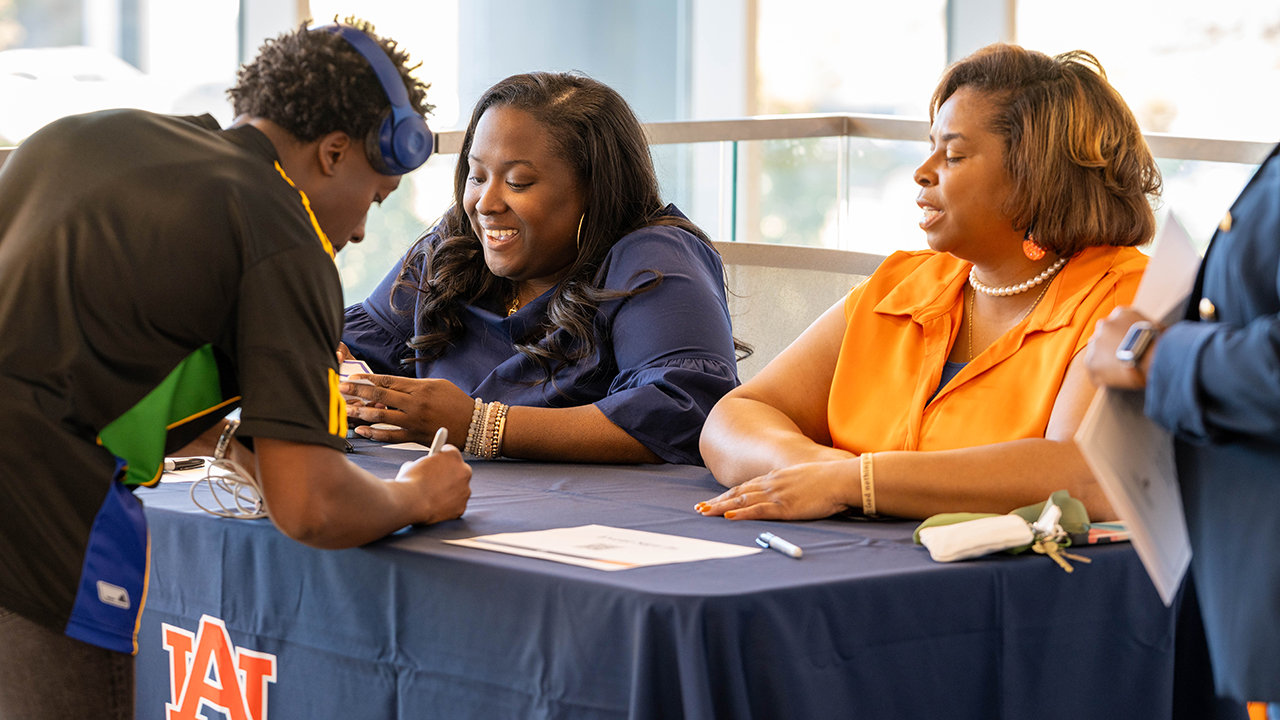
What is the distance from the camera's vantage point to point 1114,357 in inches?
45.2

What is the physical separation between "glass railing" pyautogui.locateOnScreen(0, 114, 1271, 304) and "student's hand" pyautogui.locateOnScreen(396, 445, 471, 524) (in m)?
1.44

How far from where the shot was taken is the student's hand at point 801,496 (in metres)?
1.62

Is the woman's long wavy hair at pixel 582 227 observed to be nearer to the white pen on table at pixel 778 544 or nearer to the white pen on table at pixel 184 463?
the white pen on table at pixel 184 463

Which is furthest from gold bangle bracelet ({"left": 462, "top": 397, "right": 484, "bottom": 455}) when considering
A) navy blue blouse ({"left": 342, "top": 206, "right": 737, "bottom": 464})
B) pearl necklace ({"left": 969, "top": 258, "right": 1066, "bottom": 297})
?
pearl necklace ({"left": 969, "top": 258, "right": 1066, "bottom": 297})

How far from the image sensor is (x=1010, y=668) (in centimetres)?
139

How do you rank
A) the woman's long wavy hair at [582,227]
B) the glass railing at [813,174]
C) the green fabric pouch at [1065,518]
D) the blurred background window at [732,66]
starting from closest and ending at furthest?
1. the green fabric pouch at [1065,518]
2. the woman's long wavy hair at [582,227]
3. the glass railing at [813,174]
4. the blurred background window at [732,66]

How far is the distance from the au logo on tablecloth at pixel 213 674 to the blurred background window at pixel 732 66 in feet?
8.42

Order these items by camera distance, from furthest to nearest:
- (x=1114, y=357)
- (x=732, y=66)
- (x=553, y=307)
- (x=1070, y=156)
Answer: (x=732, y=66) < (x=553, y=307) < (x=1070, y=156) < (x=1114, y=357)

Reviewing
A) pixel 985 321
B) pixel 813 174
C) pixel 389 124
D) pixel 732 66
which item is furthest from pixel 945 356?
pixel 732 66

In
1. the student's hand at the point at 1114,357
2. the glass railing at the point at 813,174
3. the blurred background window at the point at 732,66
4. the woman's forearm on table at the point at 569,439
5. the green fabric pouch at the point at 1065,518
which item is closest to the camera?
A: the student's hand at the point at 1114,357

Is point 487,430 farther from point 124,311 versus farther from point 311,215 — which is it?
point 124,311

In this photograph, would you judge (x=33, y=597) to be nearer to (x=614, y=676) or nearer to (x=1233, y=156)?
(x=614, y=676)

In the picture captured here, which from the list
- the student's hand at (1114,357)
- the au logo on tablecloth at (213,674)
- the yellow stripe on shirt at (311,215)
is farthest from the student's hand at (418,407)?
the student's hand at (1114,357)

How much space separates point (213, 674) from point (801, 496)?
83 cm
